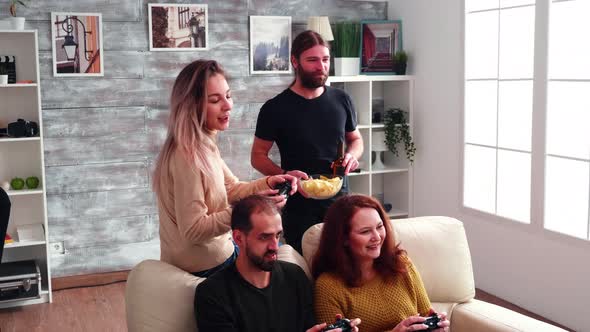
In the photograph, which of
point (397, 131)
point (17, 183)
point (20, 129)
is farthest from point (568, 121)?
point (17, 183)

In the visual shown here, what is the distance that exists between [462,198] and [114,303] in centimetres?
263

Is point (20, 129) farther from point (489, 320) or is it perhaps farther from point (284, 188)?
point (489, 320)

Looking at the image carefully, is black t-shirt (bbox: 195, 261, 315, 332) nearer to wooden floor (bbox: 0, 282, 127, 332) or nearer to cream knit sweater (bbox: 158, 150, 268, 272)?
cream knit sweater (bbox: 158, 150, 268, 272)

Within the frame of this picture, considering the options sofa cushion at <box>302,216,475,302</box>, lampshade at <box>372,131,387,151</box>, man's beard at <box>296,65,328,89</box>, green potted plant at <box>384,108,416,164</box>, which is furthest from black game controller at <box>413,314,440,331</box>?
lampshade at <box>372,131,387,151</box>

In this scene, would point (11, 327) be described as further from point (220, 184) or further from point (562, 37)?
point (562, 37)

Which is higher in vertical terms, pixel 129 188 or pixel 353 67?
pixel 353 67

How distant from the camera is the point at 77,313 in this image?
193 inches

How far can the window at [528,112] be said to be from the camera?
4.38m

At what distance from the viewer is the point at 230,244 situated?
8.99ft

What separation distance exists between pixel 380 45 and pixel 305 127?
2681 mm

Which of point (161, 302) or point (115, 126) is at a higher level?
point (115, 126)

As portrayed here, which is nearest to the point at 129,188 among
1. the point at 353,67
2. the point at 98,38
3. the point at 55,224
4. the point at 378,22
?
the point at 55,224

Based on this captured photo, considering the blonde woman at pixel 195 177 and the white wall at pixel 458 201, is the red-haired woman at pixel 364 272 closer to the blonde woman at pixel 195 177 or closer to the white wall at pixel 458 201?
the blonde woman at pixel 195 177

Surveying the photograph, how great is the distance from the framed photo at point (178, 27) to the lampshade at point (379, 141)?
1557 millimetres
